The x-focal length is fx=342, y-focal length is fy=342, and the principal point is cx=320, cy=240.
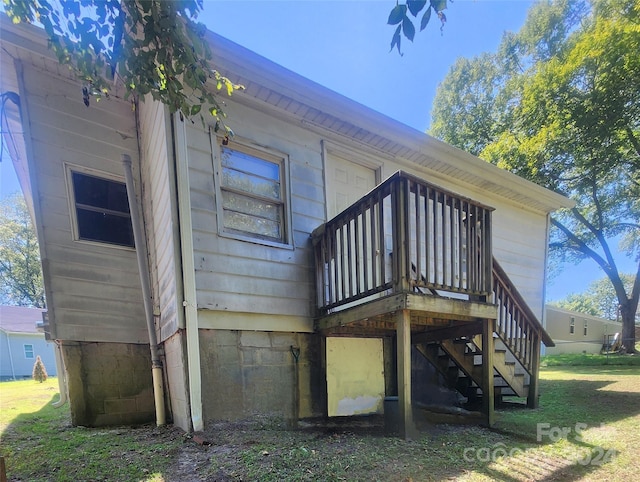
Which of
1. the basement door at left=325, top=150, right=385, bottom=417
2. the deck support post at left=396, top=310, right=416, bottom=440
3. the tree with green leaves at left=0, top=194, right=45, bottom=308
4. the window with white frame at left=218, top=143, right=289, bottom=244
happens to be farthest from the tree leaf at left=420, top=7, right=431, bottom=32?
the tree with green leaves at left=0, top=194, right=45, bottom=308

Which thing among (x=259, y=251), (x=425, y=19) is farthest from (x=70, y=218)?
(x=425, y=19)

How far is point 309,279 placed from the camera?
455 cm

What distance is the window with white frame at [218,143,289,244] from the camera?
4160 mm

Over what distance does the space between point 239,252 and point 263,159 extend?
4.29 feet

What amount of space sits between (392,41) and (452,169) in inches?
198

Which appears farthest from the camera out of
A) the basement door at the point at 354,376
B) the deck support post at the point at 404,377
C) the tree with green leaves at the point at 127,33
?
the basement door at the point at 354,376

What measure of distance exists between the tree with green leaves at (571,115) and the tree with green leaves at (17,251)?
1075 inches

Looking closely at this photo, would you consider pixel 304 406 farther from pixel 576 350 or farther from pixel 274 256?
pixel 576 350

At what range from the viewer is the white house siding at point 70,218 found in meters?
4.31

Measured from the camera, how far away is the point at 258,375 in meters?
3.94

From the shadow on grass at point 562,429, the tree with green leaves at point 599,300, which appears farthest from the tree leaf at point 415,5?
the tree with green leaves at point 599,300

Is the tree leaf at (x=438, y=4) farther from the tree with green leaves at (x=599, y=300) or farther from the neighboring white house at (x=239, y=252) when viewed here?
the tree with green leaves at (x=599, y=300)

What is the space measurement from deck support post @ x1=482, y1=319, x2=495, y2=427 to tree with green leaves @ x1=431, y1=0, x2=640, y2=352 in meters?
10.8

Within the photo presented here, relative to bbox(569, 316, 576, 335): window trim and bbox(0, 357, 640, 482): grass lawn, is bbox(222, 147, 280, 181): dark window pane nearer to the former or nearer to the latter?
bbox(0, 357, 640, 482): grass lawn
